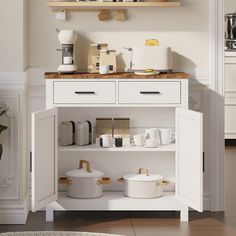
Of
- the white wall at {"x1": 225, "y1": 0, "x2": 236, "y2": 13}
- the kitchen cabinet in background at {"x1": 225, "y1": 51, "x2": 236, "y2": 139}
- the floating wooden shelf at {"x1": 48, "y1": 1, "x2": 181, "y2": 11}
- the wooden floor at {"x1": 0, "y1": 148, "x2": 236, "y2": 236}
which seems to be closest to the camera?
the wooden floor at {"x1": 0, "y1": 148, "x2": 236, "y2": 236}

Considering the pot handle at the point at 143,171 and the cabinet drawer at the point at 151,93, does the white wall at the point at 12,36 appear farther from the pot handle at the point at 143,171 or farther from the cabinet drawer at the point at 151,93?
the pot handle at the point at 143,171

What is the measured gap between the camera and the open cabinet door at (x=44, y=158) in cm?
464

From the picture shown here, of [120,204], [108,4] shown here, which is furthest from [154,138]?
[108,4]

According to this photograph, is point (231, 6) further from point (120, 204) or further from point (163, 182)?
point (120, 204)

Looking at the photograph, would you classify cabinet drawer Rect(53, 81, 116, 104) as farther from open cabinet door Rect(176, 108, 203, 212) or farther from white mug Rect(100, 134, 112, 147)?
open cabinet door Rect(176, 108, 203, 212)

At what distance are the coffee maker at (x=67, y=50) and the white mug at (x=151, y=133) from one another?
2.09 ft

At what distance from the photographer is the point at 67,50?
510 centimetres

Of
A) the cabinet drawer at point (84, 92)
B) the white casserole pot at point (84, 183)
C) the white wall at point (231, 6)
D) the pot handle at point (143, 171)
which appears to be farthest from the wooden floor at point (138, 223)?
the white wall at point (231, 6)

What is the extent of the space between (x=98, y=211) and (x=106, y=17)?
132cm

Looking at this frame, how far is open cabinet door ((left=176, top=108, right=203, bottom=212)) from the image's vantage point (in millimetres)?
4652

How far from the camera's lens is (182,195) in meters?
4.91

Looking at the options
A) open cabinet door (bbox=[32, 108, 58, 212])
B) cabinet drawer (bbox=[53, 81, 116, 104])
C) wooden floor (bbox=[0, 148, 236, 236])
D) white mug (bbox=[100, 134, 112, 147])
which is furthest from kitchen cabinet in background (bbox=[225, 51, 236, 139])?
open cabinet door (bbox=[32, 108, 58, 212])

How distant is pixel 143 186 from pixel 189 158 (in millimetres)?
441

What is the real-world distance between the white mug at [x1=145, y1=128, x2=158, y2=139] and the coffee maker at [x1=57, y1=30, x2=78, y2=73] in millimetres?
636
